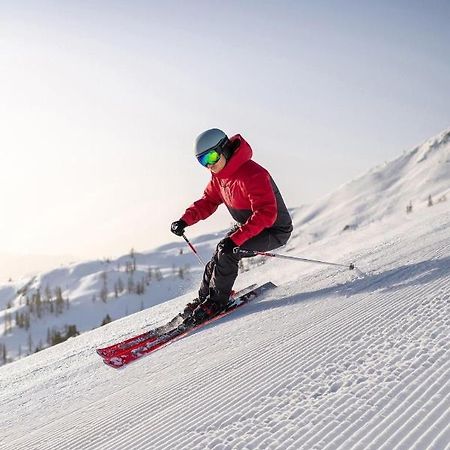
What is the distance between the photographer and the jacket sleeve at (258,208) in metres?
5.82

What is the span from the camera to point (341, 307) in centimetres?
427

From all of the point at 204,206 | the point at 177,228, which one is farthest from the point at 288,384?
the point at 204,206

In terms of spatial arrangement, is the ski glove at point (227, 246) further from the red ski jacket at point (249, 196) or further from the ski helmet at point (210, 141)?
the ski helmet at point (210, 141)

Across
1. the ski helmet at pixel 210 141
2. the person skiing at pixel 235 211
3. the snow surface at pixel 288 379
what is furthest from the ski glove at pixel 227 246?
the ski helmet at pixel 210 141

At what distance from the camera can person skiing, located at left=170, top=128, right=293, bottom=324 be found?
5.89 meters

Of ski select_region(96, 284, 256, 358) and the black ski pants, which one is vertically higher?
the black ski pants

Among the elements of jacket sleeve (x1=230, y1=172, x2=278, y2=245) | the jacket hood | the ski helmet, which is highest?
the ski helmet

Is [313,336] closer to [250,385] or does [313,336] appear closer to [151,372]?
[250,385]

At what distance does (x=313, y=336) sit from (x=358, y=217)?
89.1 metres

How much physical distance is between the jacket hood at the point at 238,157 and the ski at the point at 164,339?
1.60 metres

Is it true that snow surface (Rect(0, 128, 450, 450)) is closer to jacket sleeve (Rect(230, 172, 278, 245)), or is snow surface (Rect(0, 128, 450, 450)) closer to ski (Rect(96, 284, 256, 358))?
ski (Rect(96, 284, 256, 358))

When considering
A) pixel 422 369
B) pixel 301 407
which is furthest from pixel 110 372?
pixel 422 369

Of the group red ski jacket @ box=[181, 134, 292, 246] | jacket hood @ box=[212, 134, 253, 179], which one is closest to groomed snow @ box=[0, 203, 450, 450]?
red ski jacket @ box=[181, 134, 292, 246]

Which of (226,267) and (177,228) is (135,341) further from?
(177,228)
